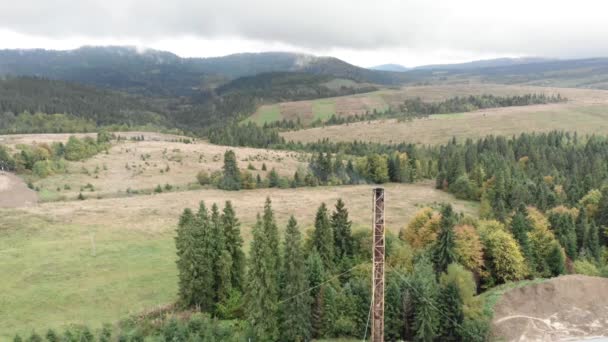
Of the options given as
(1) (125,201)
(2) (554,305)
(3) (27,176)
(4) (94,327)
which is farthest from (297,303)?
(3) (27,176)

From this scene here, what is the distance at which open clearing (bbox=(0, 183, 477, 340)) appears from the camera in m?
47.5

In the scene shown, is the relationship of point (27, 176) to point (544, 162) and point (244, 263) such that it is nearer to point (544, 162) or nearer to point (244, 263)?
point (244, 263)

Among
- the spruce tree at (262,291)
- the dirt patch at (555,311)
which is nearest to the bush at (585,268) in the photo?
the dirt patch at (555,311)

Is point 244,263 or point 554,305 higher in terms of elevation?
point 244,263

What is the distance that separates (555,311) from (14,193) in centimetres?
9443

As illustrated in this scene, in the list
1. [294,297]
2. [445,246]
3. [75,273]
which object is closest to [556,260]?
[445,246]

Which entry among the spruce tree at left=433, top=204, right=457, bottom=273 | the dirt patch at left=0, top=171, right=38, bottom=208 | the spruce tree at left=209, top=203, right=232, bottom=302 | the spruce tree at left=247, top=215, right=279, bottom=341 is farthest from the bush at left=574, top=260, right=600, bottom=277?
the dirt patch at left=0, top=171, right=38, bottom=208

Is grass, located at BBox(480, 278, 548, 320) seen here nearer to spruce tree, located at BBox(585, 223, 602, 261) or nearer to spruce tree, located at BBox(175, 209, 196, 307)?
spruce tree, located at BBox(585, 223, 602, 261)

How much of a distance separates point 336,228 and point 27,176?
87328 millimetres

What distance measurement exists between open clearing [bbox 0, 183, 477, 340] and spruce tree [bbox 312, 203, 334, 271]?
8557 mm

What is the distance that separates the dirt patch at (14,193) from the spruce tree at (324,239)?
206 feet

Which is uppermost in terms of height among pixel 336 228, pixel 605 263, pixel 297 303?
pixel 336 228

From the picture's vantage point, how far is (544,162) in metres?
120

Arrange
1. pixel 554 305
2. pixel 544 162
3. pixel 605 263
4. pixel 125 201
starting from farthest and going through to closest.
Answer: pixel 544 162 → pixel 125 201 → pixel 605 263 → pixel 554 305
